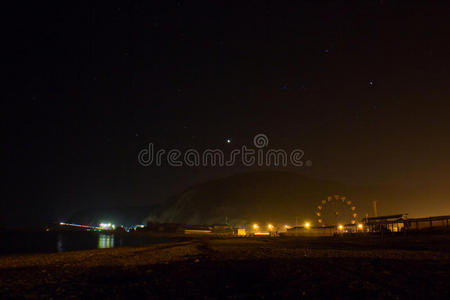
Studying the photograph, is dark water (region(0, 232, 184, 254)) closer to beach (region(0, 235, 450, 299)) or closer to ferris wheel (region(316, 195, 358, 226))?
beach (region(0, 235, 450, 299))

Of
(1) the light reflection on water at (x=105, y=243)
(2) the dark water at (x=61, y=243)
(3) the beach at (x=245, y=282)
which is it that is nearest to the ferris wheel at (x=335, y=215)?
(2) the dark water at (x=61, y=243)

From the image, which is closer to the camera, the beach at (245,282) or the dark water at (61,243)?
the beach at (245,282)

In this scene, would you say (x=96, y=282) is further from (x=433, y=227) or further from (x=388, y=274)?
(x=433, y=227)

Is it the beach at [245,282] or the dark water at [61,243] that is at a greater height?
the beach at [245,282]

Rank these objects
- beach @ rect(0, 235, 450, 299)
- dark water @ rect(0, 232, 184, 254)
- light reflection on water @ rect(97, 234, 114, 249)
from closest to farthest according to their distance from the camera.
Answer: beach @ rect(0, 235, 450, 299), dark water @ rect(0, 232, 184, 254), light reflection on water @ rect(97, 234, 114, 249)

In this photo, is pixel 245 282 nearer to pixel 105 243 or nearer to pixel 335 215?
pixel 105 243

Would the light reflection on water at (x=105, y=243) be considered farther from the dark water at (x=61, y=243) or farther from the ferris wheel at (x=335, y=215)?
the ferris wheel at (x=335, y=215)

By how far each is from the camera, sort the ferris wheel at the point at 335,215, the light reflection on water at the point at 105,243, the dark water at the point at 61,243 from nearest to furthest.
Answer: the dark water at the point at 61,243 < the light reflection on water at the point at 105,243 < the ferris wheel at the point at 335,215

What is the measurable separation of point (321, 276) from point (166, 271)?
21.6ft

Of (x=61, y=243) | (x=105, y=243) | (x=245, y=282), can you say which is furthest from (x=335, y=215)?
(x=245, y=282)

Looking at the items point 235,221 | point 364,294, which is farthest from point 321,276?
point 235,221

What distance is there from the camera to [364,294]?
9.01 metres

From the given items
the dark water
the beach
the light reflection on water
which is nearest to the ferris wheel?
the dark water

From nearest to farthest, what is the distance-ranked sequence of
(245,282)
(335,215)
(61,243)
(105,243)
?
(245,282) → (105,243) → (61,243) → (335,215)
